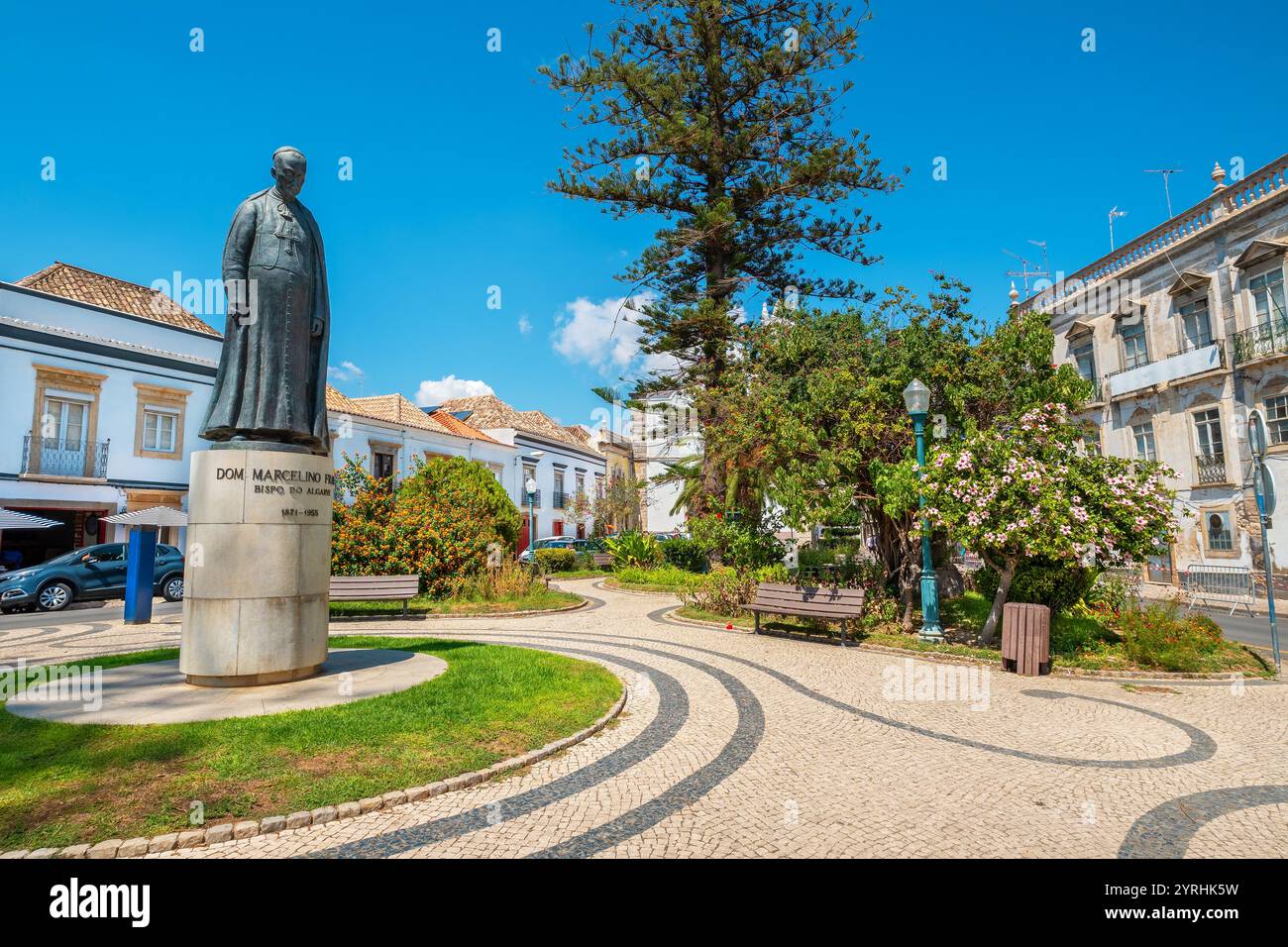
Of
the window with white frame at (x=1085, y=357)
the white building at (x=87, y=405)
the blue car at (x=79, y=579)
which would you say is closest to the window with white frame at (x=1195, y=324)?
the window with white frame at (x=1085, y=357)

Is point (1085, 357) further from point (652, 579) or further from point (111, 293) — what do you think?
point (111, 293)

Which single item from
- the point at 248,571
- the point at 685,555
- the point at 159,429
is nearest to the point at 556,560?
the point at 685,555

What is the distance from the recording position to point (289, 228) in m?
6.80

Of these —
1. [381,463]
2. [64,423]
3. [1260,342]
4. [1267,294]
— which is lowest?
[381,463]

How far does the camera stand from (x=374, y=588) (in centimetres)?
1253

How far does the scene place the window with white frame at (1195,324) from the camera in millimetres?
20219

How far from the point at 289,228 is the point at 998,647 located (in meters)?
10.7

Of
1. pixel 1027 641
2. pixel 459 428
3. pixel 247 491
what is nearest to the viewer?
pixel 247 491

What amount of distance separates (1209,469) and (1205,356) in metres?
3.56

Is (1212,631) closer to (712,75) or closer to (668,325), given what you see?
(668,325)

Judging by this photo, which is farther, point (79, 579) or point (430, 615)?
point (79, 579)

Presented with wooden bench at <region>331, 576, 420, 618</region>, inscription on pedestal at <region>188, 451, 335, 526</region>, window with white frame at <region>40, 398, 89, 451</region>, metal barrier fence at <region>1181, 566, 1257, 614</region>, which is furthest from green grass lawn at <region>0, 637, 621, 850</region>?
window with white frame at <region>40, 398, 89, 451</region>
